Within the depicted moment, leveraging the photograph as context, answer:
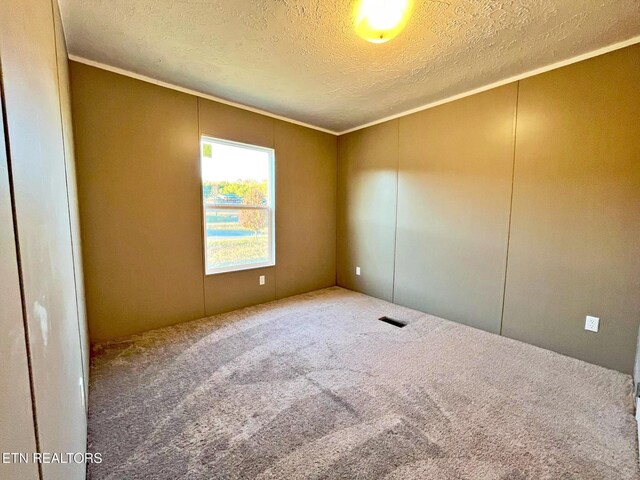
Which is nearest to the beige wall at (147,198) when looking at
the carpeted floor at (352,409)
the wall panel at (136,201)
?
the wall panel at (136,201)

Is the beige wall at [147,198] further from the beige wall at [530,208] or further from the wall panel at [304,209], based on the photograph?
the beige wall at [530,208]

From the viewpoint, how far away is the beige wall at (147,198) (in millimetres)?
2406

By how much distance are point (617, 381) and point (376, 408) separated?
5.98ft

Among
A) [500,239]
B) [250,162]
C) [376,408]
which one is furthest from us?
[250,162]

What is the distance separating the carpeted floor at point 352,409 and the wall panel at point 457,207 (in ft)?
1.64

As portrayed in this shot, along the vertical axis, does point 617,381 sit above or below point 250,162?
below

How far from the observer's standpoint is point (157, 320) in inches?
111

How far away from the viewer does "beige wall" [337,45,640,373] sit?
210cm

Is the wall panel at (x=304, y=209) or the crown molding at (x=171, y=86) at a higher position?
the crown molding at (x=171, y=86)

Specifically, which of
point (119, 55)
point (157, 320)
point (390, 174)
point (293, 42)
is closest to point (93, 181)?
point (119, 55)

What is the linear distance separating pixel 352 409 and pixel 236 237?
2314 millimetres

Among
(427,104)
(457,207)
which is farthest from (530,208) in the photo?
(427,104)

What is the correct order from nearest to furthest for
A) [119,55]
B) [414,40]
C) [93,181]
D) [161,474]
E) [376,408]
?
1. [161,474]
2. [376,408]
3. [414,40]
4. [119,55]
5. [93,181]

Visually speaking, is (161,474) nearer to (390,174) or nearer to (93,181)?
(93,181)
